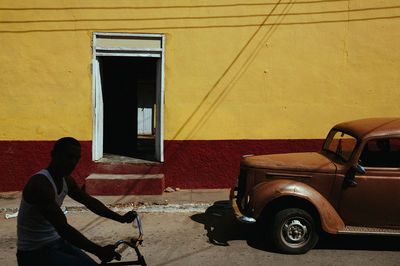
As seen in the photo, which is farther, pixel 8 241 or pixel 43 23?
pixel 43 23

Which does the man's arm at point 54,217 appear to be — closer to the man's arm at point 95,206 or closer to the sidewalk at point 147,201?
the man's arm at point 95,206

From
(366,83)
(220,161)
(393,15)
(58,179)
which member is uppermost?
(393,15)

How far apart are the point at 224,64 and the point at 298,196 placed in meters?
4.22

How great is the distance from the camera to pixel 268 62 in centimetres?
788

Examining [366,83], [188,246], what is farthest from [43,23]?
[366,83]

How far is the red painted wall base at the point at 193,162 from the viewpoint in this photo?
7.61 m

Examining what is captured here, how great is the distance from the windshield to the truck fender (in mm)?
754

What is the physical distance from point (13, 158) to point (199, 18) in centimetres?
525

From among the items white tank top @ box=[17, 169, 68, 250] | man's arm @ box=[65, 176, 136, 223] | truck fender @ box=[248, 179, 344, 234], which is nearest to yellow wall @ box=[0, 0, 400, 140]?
→ truck fender @ box=[248, 179, 344, 234]

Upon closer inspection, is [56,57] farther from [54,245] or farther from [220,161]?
[54,245]

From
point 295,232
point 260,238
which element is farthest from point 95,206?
point 260,238

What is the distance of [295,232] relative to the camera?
15.0 ft

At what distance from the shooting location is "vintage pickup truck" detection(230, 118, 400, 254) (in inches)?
176

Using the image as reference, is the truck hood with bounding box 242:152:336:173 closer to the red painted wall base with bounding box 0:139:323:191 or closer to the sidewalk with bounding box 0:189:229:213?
the sidewalk with bounding box 0:189:229:213
